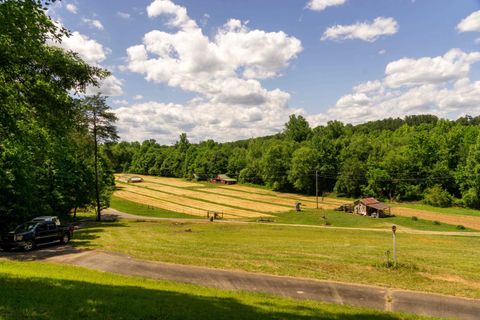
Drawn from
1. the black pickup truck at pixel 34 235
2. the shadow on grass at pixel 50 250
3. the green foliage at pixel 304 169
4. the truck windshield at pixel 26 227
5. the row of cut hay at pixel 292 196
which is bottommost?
the row of cut hay at pixel 292 196

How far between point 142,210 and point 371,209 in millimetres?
43599

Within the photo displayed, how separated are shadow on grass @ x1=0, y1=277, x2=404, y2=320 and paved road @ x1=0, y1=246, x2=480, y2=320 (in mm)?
1871

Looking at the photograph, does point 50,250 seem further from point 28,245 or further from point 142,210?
point 142,210

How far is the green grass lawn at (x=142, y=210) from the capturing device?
6122 centimetres

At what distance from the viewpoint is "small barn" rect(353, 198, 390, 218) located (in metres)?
60.9

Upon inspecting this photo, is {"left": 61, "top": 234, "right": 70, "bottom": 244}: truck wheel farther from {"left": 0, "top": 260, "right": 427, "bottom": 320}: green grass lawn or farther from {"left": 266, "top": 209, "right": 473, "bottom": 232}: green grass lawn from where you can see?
{"left": 266, "top": 209, "right": 473, "bottom": 232}: green grass lawn

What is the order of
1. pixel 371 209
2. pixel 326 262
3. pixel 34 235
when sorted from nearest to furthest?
pixel 326 262 → pixel 34 235 → pixel 371 209

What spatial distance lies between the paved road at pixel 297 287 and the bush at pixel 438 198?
6693cm

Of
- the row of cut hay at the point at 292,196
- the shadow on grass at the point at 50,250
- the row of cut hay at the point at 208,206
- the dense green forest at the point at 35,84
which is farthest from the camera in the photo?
the row of cut hay at the point at 292,196

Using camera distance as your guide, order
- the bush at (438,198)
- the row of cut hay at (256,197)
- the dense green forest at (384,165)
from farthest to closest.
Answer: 1. the row of cut hay at (256,197)
2. the dense green forest at (384,165)
3. the bush at (438,198)

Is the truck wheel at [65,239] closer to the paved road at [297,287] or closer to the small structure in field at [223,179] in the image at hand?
the paved road at [297,287]

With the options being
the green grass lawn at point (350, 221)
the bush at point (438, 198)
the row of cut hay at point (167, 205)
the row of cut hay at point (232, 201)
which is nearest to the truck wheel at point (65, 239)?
the green grass lawn at point (350, 221)

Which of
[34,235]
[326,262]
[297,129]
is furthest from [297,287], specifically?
[297,129]

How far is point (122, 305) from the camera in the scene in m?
9.86
